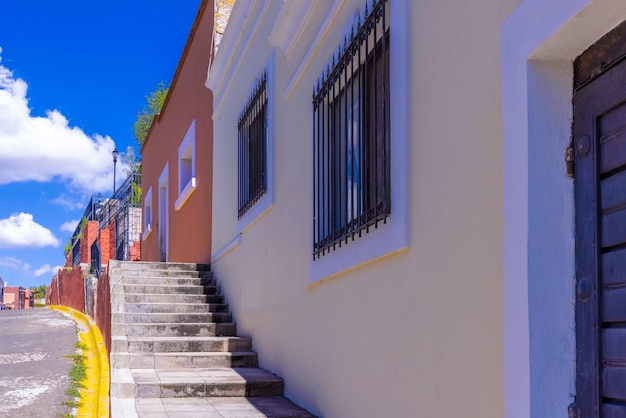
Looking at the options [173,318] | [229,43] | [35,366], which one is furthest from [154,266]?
[229,43]

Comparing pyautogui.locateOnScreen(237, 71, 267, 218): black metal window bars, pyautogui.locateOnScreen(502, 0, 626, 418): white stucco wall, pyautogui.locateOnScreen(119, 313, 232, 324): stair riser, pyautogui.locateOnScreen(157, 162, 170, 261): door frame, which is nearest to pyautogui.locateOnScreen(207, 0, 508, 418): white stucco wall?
pyautogui.locateOnScreen(502, 0, 626, 418): white stucco wall

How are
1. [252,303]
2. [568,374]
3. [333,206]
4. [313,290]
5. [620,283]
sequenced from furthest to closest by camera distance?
[252,303] < [313,290] < [333,206] < [568,374] < [620,283]

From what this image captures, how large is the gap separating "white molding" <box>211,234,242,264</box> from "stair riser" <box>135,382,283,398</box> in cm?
239

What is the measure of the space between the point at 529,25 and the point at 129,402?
4469 millimetres

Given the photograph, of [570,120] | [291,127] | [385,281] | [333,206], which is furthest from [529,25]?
[291,127]

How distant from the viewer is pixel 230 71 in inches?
377

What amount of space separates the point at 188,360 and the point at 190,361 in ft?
Result: 0.08

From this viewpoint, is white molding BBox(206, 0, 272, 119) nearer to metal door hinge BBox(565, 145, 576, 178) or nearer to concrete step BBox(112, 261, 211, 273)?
concrete step BBox(112, 261, 211, 273)

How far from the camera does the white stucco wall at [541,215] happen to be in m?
2.51

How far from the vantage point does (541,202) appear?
2578 mm

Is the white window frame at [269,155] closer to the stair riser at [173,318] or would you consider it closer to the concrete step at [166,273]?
the stair riser at [173,318]

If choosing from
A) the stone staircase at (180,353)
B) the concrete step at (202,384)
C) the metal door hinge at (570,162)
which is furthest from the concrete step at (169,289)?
the metal door hinge at (570,162)

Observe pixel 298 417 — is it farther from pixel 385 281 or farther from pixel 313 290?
pixel 385 281

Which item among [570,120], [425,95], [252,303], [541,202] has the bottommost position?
[252,303]
